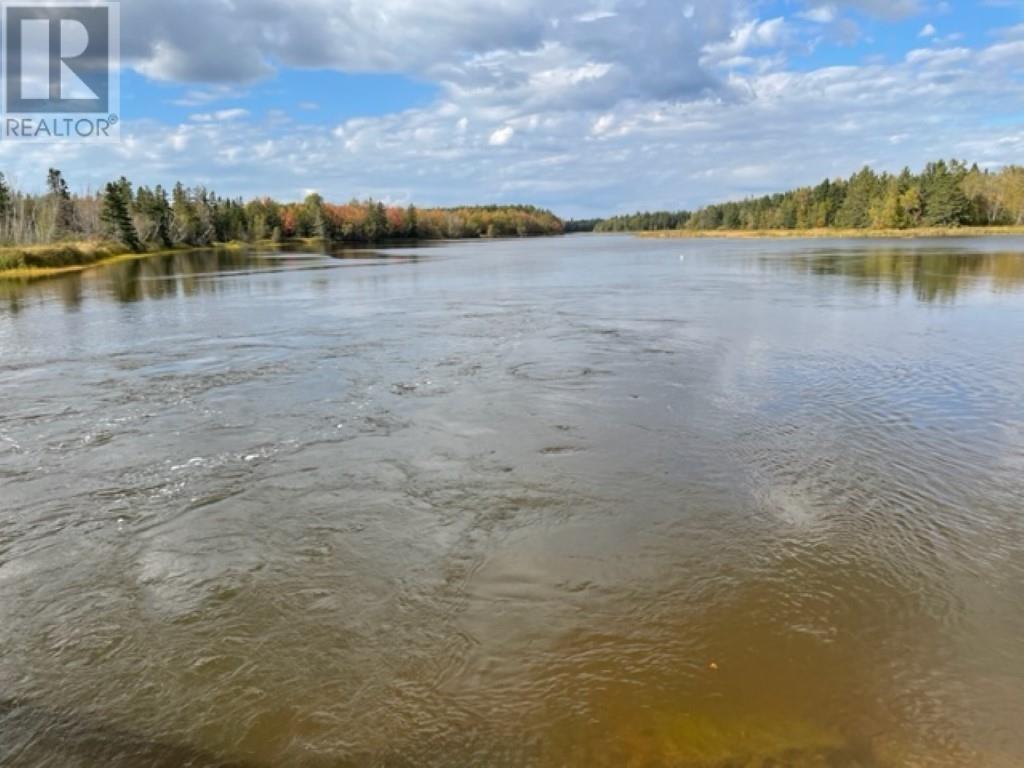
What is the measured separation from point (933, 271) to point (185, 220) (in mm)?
97514

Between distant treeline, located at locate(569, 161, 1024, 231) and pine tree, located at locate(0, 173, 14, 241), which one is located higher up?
distant treeline, located at locate(569, 161, 1024, 231)

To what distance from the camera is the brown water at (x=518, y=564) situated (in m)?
4.35

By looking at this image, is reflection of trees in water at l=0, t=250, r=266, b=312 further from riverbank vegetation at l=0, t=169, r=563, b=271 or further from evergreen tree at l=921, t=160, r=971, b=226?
evergreen tree at l=921, t=160, r=971, b=226

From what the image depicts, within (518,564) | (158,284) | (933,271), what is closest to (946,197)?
(933,271)

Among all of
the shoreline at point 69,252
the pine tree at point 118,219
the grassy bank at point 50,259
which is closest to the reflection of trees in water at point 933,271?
the shoreline at point 69,252

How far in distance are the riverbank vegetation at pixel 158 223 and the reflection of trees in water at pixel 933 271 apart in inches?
2143

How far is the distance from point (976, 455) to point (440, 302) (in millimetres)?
21466

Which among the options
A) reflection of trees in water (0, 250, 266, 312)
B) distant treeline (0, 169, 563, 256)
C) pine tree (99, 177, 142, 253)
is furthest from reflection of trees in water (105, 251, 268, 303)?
pine tree (99, 177, 142, 253)

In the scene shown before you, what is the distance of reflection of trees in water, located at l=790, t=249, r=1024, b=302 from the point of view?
2772 centimetres

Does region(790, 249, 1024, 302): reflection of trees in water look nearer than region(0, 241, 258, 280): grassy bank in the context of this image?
Yes

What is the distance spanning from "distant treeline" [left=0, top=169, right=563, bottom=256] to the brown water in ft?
208

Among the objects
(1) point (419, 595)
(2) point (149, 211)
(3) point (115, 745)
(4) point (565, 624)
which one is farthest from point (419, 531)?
(2) point (149, 211)

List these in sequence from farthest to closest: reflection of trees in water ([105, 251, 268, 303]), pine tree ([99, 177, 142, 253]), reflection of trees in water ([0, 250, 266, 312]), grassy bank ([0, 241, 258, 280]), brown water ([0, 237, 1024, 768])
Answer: pine tree ([99, 177, 142, 253]), grassy bank ([0, 241, 258, 280]), reflection of trees in water ([105, 251, 268, 303]), reflection of trees in water ([0, 250, 266, 312]), brown water ([0, 237, 1024, 768])

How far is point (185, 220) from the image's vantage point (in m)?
97.9
